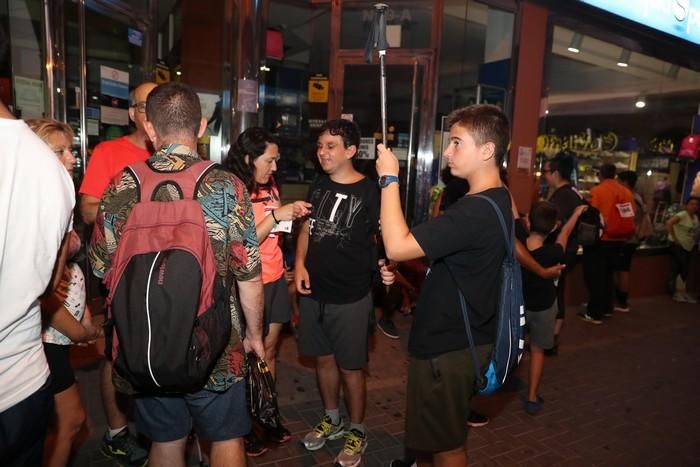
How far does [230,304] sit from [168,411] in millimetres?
541

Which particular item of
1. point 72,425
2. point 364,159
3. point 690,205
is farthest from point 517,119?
point 72,425

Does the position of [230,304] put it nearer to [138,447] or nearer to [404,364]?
[138,447]

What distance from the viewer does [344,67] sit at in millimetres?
7109

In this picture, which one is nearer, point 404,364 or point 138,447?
point 138,447

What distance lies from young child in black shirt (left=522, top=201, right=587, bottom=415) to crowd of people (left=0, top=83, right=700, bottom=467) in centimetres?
1

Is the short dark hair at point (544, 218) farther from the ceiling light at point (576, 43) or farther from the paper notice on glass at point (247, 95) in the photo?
the ceiling light at point (576, 43)

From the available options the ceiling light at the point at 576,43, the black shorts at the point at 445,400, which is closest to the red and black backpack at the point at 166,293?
the black shorts at the point at 445,400

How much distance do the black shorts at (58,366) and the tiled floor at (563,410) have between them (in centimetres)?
101

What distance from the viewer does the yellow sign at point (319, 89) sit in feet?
23.5

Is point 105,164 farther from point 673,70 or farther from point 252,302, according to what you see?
Answer: point 673,70

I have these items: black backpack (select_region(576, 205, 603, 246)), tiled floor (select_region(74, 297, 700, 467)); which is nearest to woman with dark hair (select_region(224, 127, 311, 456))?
tiled floor (select_region(74, 297, 700, 467))

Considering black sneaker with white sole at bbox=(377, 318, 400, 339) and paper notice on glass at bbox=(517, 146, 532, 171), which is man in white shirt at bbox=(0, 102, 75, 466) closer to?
black sneaker with white sole at bbox=(377, 318, 400, 339)

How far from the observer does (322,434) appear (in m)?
3.45

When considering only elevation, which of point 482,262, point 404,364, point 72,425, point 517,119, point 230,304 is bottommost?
point 404,364
